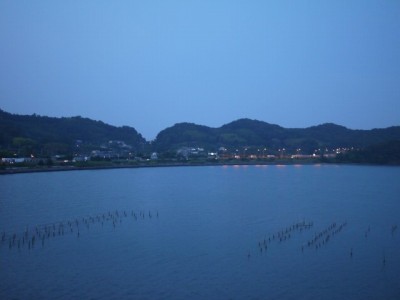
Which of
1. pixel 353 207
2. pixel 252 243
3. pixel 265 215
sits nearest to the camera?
pixel 252 243

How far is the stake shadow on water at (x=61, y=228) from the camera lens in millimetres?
15562

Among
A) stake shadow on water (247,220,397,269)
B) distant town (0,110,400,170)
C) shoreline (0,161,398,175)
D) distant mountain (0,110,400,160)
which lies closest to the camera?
stake shadow on water (247,220,397,269)

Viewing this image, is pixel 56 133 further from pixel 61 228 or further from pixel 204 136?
pixel 61 228

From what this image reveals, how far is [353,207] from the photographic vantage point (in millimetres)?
26594

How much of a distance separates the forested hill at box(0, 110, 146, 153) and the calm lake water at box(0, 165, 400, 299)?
161 ft

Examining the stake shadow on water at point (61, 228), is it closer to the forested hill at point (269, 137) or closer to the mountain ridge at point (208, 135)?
the mountain ridge at point (208, 135)

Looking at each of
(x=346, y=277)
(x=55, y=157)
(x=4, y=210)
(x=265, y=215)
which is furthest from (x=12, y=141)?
(x=346, y=277)

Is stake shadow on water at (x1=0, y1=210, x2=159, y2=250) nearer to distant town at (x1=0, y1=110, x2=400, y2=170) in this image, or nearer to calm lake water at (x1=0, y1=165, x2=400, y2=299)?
calm lake water at (x1=0, y1=165, x2=400, y2=299)

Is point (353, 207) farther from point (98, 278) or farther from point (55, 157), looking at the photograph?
point (55, 157)

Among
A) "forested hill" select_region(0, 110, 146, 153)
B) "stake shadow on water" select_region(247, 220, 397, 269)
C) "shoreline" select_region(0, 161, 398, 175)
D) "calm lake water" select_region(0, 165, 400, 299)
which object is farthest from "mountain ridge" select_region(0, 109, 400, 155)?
"stake shadow on water" select_region(247, 220, 397, 269)

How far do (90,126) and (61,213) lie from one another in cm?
9452

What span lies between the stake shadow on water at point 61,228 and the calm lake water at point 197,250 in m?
0.06

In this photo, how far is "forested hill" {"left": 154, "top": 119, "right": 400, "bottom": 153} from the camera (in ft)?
381

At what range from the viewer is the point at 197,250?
14.9m
